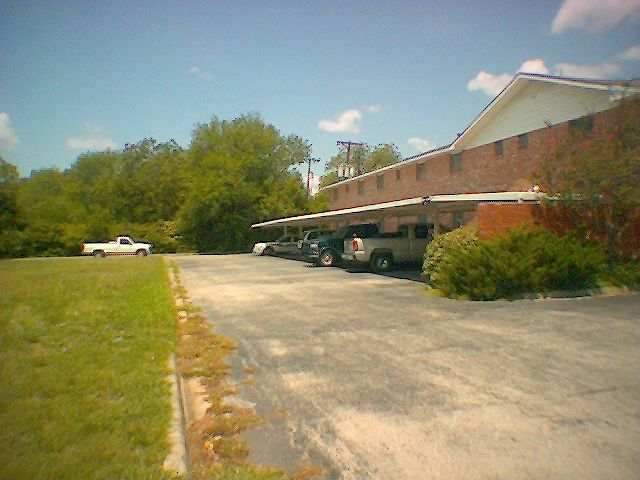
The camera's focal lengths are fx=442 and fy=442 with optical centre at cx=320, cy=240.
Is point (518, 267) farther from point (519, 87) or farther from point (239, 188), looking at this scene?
point (239, 188)

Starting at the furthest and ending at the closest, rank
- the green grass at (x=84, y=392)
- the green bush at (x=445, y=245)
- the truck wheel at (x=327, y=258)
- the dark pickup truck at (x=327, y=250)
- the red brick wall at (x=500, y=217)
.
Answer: the truck wheel at (x=327, y=258)
the dark pickup truck at (x=327, y=250)
the red brick wall at (x=500, y=217)
the green bush at (x=445, y=245)
the green grass at (x=84, y=392)

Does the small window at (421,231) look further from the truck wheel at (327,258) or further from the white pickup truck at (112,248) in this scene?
the white pickup truck at (112,248)

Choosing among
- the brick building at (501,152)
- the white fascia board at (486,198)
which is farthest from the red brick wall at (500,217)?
the white fascia board at (486,198)

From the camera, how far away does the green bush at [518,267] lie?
35.0ft

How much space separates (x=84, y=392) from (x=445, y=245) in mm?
10570

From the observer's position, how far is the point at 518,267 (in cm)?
1066

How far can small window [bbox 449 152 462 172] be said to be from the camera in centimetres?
2431

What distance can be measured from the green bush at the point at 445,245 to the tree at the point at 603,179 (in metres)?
3.09

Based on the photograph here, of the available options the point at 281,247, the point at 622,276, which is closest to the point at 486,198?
the point at 622,276

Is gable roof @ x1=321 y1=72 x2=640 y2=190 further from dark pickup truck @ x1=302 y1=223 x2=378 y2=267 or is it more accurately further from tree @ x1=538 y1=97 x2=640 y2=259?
dark pickup truck @ x1=302 y1=223 x2=378 y2=267

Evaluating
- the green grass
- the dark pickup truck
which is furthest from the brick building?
the green grass

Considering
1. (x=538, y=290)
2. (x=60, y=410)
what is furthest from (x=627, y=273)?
(x=60, y=410)

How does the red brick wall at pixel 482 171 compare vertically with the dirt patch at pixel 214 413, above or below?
above

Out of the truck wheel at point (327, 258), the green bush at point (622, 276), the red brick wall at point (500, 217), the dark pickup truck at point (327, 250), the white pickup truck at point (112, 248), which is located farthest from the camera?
the white pickup truck at point (112, 248)
